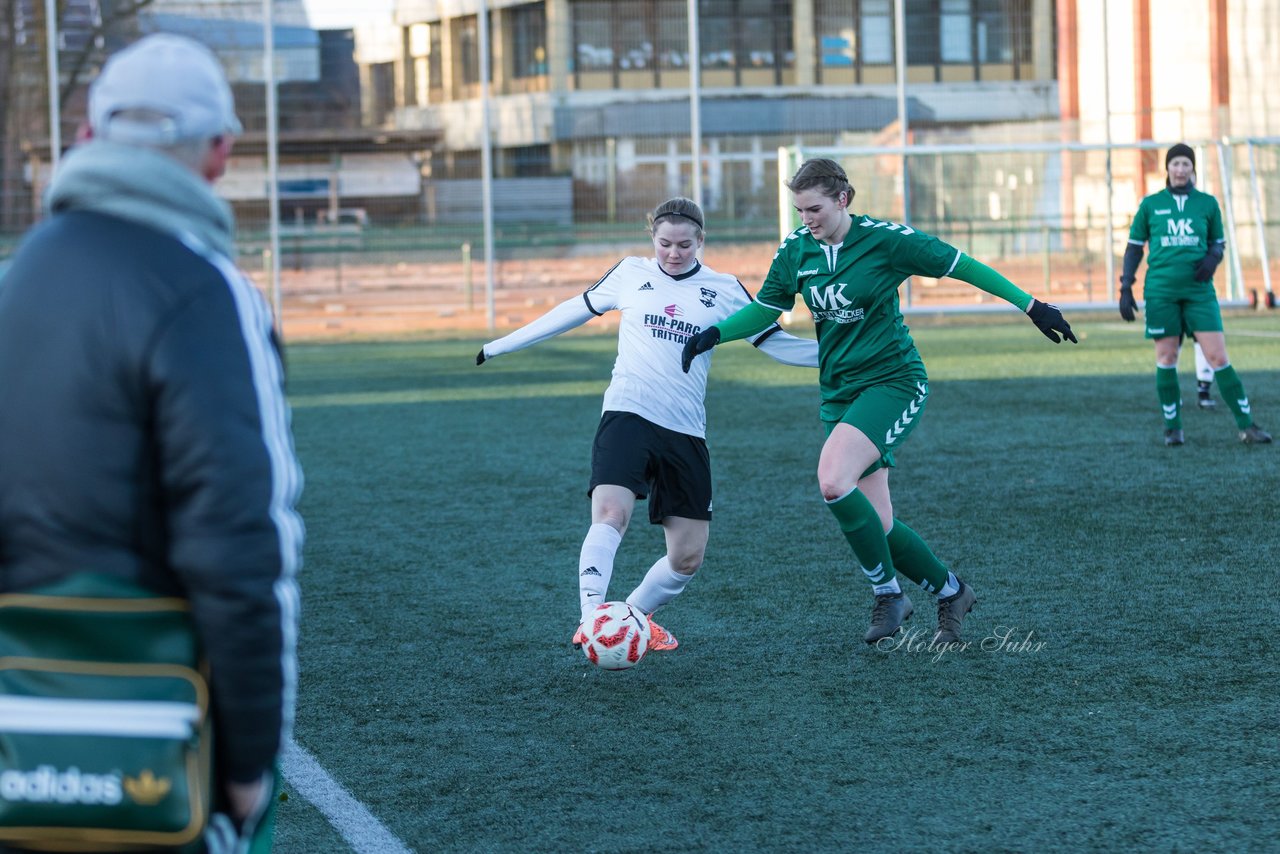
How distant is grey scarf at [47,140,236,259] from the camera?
7.01ft

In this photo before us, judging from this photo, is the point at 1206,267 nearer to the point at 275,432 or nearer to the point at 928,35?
the point at 275,432

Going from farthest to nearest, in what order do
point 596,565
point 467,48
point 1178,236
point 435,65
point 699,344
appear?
point 467,48 < point 435,65 < point 1178,236 < point 699,344 < point 596,565

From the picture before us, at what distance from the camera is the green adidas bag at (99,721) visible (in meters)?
2.03

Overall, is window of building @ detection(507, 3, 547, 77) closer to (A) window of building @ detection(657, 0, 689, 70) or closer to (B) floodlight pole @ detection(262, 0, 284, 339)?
(A) window of building @ detection(657, 0, 689, 70)

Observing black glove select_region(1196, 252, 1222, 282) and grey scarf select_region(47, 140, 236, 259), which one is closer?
grey scarf select_region(47, 140, 236, 259)

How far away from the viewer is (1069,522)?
26.0 feet

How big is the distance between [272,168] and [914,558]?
20918 millimetres

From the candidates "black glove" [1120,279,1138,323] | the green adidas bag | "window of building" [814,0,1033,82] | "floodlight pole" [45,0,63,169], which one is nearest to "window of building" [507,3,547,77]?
"window of building" [814,0,1033,82]

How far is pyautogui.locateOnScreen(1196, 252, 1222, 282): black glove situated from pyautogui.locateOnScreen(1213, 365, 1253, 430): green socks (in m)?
0.60

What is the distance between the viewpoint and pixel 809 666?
540 cm

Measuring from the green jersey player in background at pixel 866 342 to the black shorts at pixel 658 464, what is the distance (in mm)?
282

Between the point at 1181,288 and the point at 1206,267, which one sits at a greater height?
the point at 1206,267

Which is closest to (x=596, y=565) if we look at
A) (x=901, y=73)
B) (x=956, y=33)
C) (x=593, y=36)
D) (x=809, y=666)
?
(x=809, y=666)

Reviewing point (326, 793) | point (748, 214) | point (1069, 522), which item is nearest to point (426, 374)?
point (748, 214)
